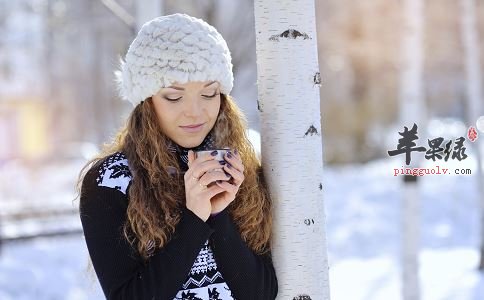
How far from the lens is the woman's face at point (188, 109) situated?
208cm

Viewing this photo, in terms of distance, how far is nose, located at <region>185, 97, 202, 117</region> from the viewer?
2.07 m

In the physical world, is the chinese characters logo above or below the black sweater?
above

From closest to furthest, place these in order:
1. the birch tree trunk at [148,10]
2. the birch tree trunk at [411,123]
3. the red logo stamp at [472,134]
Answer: the birch tree trunk at [148,10]
the birch tree trunk at [411,123]
the red logo stamp at [472,134]

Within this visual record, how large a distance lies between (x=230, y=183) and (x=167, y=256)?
10.0 inches

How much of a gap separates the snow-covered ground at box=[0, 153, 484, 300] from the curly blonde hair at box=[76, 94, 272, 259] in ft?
13.5

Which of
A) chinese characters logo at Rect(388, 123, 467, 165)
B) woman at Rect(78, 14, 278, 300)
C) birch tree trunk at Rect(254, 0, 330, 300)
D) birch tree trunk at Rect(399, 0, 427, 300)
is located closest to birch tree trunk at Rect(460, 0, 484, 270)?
birch tree trunk at Rect(399, 0, 427, 300)

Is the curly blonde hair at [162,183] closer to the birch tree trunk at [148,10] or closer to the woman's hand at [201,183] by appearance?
the woman's hand at [201,183]

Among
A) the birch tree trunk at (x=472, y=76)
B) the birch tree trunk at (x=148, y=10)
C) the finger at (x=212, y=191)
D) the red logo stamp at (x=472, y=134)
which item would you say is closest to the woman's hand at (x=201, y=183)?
the finger at (x=212, y=191)

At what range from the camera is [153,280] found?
1941 millimetres

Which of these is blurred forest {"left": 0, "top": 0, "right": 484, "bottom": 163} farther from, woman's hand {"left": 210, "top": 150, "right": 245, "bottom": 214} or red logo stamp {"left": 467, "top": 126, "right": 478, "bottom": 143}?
woman's hand {"left": 210, "top": 150, "right": 245, "bottom": 214}

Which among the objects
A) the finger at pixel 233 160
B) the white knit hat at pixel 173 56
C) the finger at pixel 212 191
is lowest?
the finger at pixel 212 191

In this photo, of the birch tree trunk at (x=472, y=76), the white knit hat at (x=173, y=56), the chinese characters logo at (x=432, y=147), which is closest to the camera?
the white knit hat at (x=173, y=56)

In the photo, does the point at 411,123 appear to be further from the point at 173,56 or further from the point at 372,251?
A: the point at 173,56

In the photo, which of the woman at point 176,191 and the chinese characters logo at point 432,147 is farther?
the chinese characters logo at point 432,147
